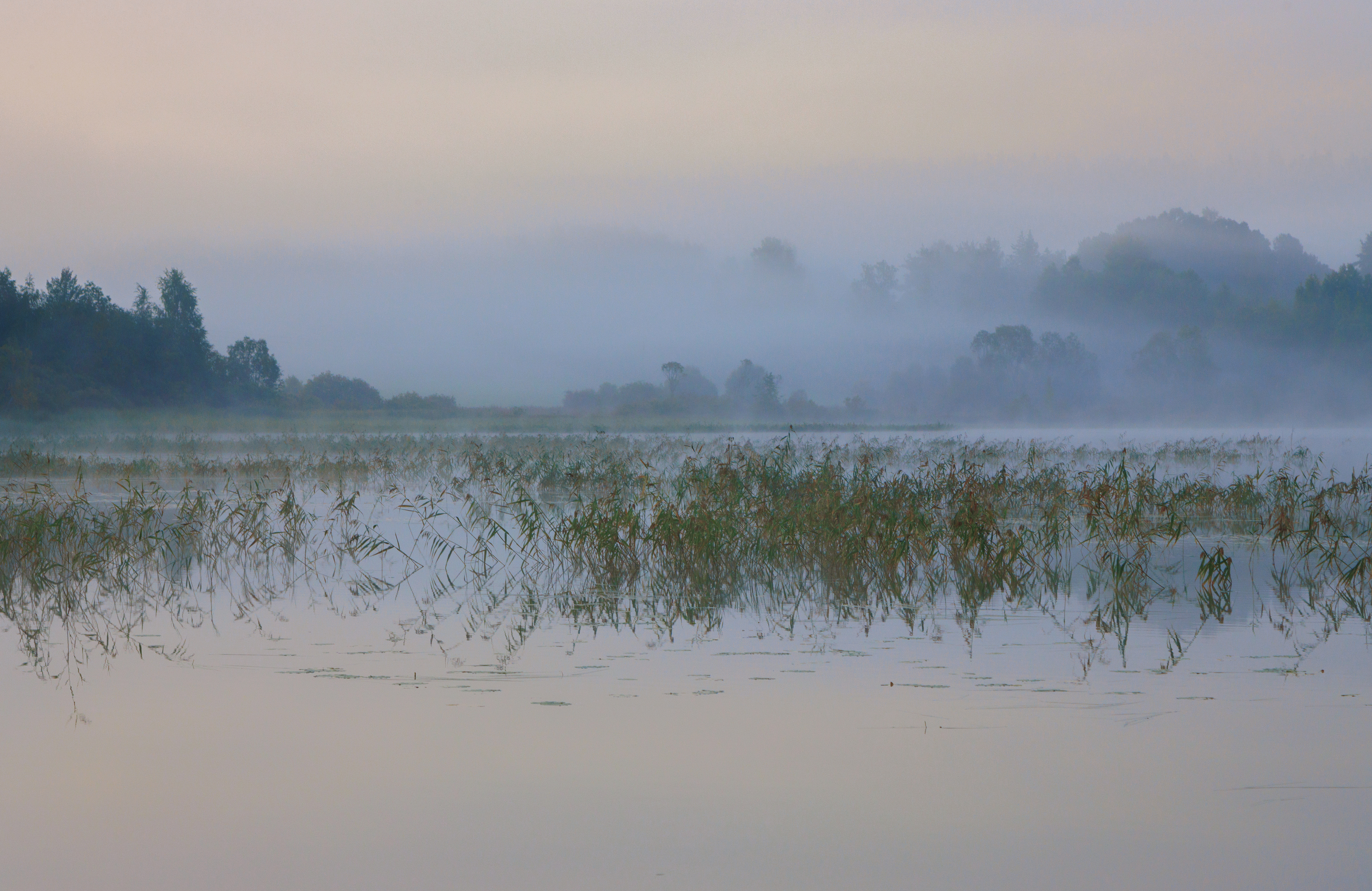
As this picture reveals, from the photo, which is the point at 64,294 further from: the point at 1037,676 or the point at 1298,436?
the point at 1037,676

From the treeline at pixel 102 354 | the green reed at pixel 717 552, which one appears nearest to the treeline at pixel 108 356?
the treeline at pixel 102 354

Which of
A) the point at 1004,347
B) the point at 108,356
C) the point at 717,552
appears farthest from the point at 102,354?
the point at 1004,347

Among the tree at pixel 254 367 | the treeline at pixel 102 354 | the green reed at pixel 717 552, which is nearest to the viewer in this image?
the green reed at pixel 717 552

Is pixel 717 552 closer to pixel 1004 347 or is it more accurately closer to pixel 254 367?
pixel 254 367

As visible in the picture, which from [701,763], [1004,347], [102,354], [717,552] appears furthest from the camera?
[1004,347]

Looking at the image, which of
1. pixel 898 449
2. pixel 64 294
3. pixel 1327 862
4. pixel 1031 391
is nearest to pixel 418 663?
pixel 1327 862

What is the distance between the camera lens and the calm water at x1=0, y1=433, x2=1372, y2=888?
367 cm

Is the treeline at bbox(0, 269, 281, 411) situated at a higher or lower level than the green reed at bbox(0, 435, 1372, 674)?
higher

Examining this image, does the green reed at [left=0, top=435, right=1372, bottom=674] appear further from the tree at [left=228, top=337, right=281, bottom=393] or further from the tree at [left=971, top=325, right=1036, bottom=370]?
the tree at [left=971, top=325, right=1036, bottom=370]

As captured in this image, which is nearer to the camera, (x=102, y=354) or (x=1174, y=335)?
(x=102, y=354)

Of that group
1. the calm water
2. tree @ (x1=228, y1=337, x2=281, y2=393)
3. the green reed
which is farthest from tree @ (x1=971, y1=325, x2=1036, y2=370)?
the calm water

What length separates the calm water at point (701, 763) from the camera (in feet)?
12.1

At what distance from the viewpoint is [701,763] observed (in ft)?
15.0

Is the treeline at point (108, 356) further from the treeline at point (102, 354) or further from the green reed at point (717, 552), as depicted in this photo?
the green reed at point (717, 552)
